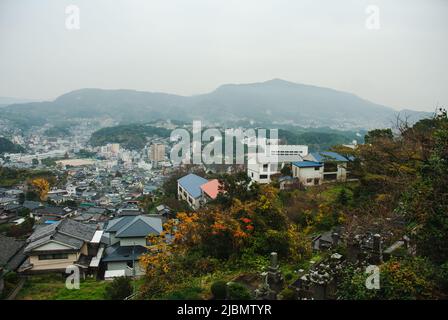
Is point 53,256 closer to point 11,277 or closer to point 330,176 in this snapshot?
point 11,277

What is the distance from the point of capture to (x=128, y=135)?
57.8 m

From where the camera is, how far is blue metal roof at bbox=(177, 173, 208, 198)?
14.3 m

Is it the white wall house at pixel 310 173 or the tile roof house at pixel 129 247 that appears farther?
the white wall house at pixel 310 173

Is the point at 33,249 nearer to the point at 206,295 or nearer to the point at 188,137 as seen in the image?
the point at 206,295

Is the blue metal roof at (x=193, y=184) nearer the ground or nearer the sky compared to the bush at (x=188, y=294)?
nearer the ground

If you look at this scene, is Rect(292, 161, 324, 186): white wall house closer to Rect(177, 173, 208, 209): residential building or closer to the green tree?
the green tree

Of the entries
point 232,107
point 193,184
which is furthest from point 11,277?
point 232,107

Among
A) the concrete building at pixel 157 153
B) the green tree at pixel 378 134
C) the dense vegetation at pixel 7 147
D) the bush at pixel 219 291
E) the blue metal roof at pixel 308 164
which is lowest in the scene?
the concrete building at pixel 157 153

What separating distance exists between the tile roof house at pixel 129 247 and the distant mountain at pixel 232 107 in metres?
75.9

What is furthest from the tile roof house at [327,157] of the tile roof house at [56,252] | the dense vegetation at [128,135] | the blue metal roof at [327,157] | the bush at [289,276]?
the dense vegetation at [128,135]

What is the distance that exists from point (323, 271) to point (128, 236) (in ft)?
21.3

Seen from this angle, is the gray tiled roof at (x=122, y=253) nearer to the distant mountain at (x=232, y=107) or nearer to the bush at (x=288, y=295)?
the bush at (x=288, y=295)

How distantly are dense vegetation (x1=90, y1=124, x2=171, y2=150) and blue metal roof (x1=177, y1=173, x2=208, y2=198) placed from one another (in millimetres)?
39127

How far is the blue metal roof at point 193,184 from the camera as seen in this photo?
14.3 metres
